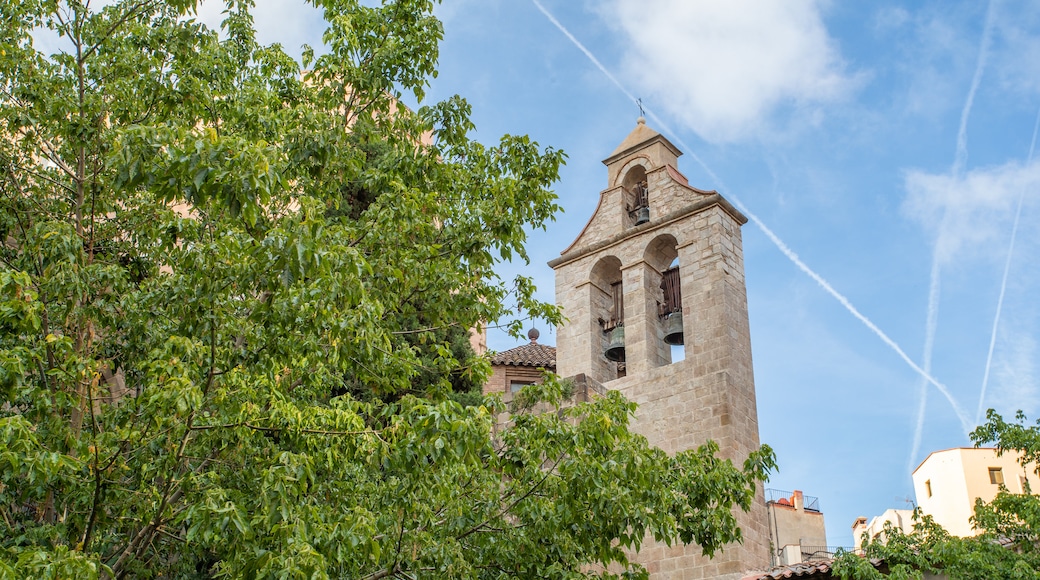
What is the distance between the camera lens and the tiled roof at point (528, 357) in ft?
86.8

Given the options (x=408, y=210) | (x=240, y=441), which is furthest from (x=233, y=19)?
(x=240, y=441)

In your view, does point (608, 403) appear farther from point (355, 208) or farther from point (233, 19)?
point (355, 208)

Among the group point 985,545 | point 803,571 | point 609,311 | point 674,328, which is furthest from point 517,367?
point 985,545

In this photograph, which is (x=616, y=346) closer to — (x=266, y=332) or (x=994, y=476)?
(x=266, y=332)

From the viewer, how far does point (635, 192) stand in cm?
2134

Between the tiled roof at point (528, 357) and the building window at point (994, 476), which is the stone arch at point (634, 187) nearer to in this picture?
the tiled roof at point (528, 357)

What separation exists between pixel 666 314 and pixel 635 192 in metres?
3.01

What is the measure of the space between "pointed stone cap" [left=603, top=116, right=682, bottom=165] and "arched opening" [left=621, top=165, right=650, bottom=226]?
398mm

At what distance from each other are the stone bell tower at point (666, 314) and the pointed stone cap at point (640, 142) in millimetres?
27

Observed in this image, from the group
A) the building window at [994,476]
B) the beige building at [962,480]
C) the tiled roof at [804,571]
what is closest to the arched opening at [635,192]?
the tiled roof at [804,571]

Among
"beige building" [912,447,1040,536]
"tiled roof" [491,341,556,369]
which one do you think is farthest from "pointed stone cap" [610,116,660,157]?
"beige building" [912,447,1040,536]

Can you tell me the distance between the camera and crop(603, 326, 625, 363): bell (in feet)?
63.9

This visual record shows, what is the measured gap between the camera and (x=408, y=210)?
1037cm

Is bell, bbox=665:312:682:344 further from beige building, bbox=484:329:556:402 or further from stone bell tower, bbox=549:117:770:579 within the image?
beige building, bbox=484:329:556:402
